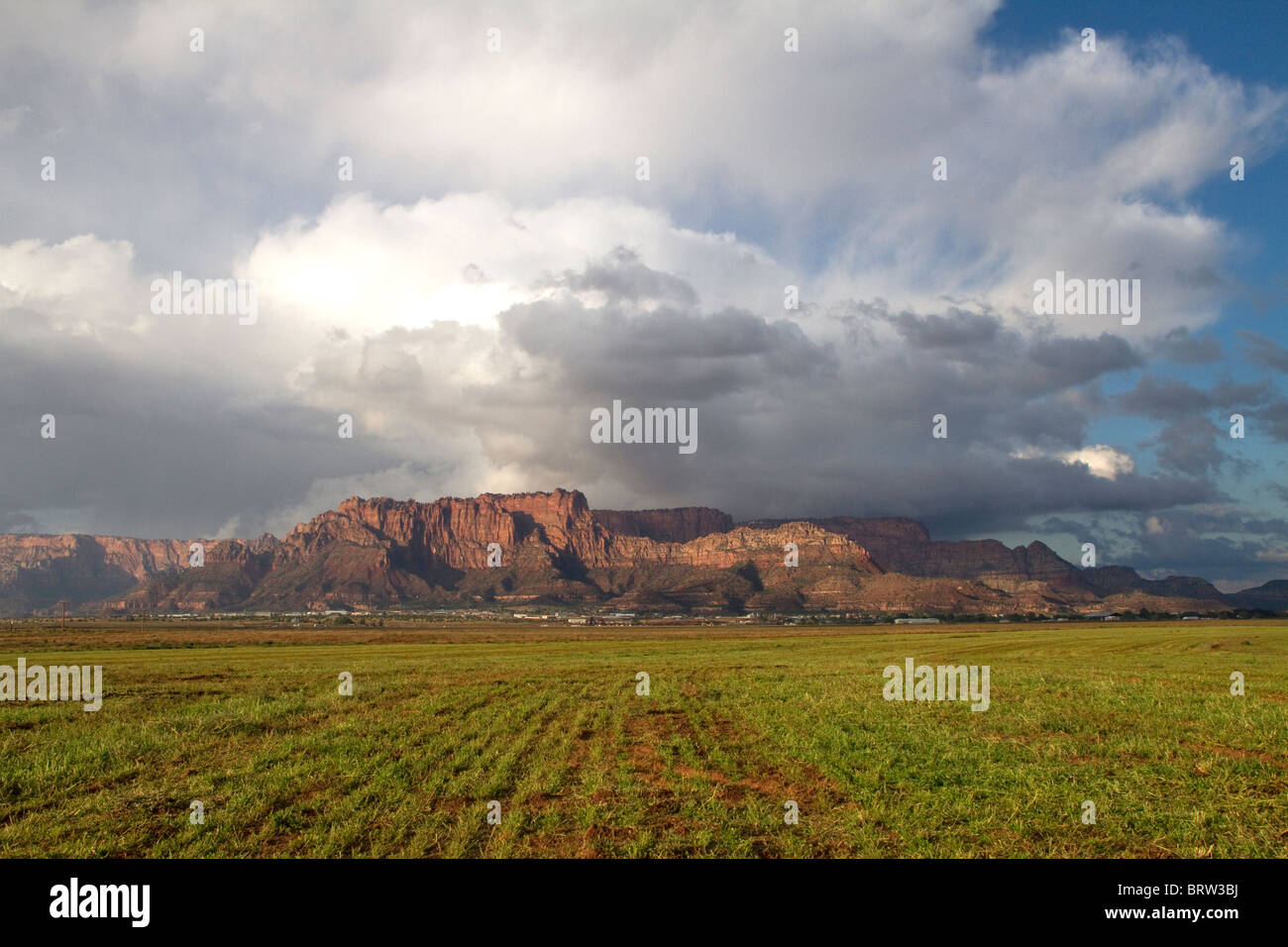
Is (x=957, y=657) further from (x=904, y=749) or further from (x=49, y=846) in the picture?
(x=49, y=846)

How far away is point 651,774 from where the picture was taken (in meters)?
16.8

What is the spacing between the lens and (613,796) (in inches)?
571

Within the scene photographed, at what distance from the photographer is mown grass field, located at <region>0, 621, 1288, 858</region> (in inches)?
463

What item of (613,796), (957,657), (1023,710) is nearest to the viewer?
(613,796)

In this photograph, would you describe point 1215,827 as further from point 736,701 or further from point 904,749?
point 736,701

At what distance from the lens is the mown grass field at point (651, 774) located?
1176 cm

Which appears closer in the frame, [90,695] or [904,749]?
[904,749]
